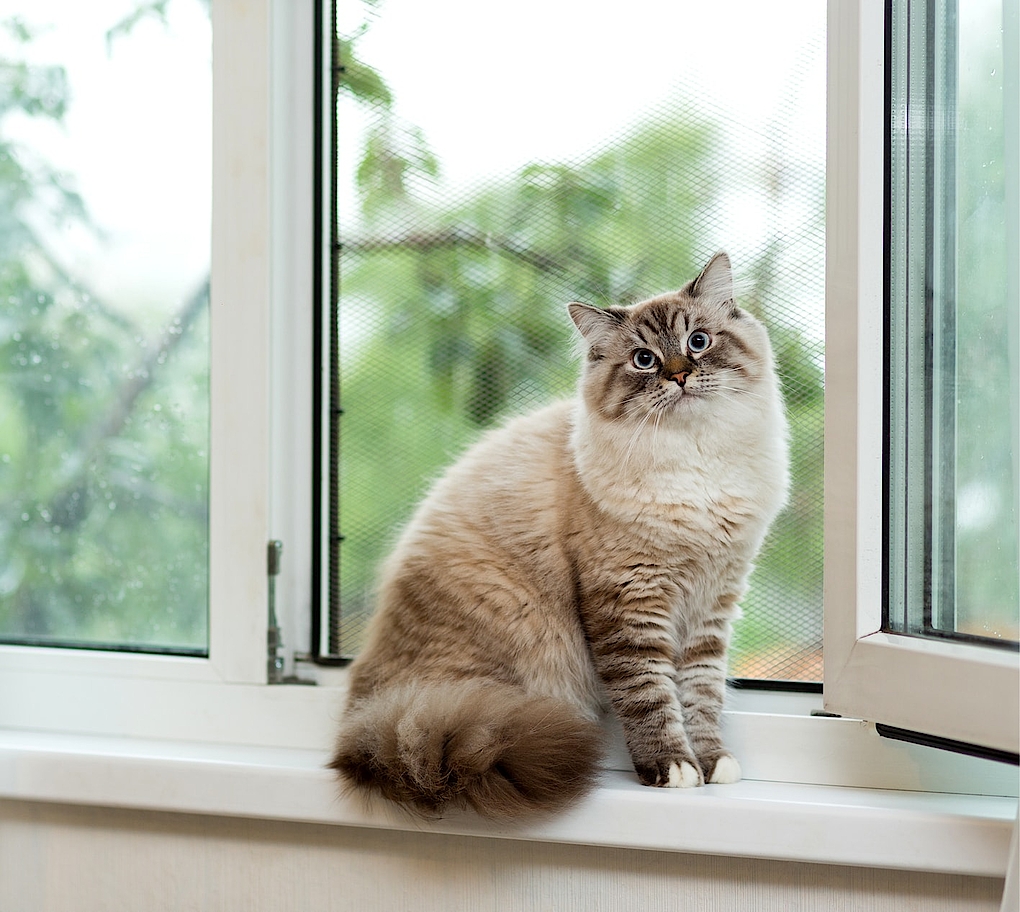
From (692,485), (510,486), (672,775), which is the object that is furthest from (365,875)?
(692,485)

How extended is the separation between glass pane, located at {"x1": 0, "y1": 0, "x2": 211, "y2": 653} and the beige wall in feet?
0.98

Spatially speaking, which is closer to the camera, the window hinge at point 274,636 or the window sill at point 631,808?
the window sill at point 631,808

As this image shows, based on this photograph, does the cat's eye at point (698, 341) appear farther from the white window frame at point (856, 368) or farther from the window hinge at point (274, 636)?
the window hinge at point (274, 636)

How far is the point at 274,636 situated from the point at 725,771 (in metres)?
0.67

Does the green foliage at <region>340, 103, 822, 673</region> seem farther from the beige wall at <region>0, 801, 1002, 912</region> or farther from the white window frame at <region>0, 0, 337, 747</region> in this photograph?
the beige wall at <region>0, 801, 1002, 912</region>

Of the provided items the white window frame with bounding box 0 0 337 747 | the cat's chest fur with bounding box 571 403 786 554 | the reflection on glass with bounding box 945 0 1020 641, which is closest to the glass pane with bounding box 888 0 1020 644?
the reflection on glass with bounding box 945 0 1020 641

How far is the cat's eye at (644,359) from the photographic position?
112 cm

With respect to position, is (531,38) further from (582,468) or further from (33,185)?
(33,185)

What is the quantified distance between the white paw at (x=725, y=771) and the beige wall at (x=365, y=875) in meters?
0.09

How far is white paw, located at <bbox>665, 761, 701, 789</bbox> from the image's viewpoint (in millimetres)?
1042

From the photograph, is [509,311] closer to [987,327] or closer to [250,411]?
[250,411]

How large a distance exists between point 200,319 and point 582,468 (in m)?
0.67

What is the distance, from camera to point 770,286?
124 cm

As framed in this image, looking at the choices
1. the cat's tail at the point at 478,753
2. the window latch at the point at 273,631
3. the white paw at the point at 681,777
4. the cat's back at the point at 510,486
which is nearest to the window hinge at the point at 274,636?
the window latch at the point at 273,631
